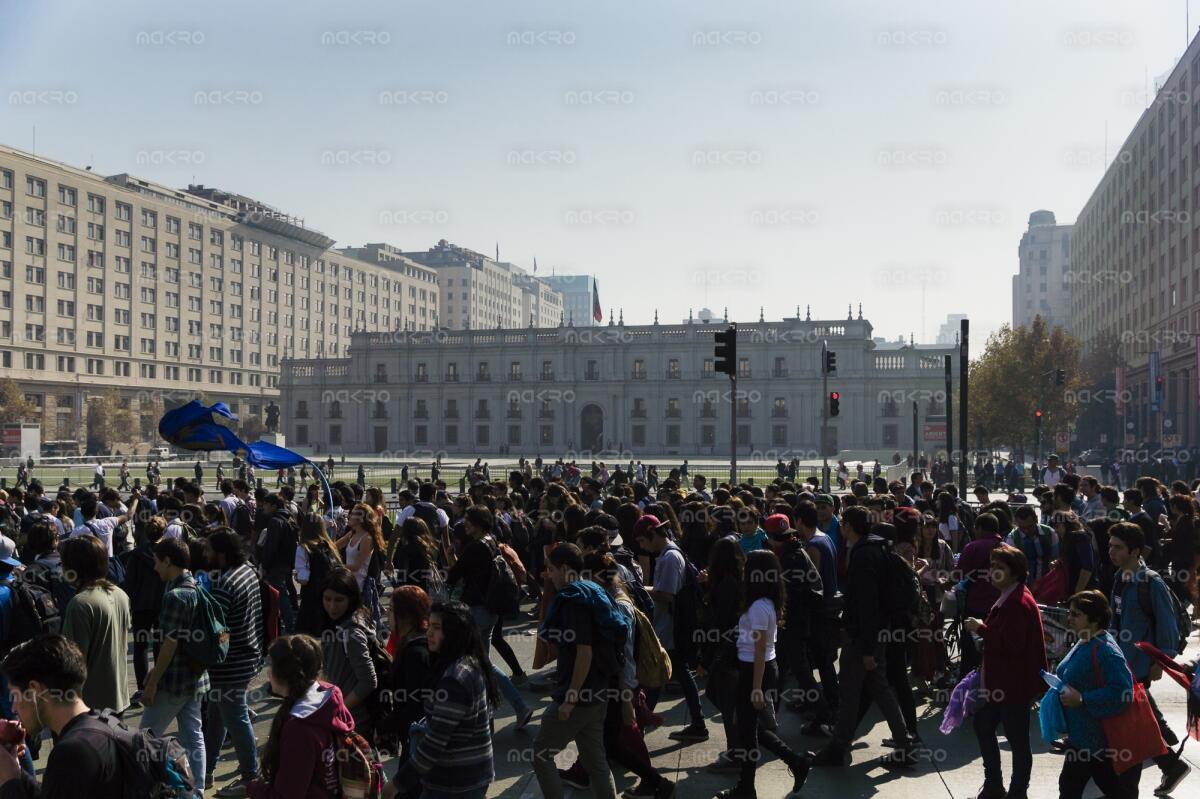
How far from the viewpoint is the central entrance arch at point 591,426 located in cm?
8731

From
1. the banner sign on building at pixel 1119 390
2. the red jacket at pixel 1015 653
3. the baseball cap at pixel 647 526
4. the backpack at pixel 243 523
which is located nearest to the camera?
the red jacket at pixel 1015 653

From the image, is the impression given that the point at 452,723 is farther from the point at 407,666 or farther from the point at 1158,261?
the point at 1158,261

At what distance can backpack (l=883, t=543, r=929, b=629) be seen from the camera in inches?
300

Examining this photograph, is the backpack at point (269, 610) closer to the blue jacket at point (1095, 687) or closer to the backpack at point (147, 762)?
the backpack at point (147, 762)

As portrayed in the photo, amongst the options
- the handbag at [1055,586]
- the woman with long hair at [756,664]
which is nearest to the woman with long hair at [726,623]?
the woman with long hair at [756,664]

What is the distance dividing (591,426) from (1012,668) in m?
81.6

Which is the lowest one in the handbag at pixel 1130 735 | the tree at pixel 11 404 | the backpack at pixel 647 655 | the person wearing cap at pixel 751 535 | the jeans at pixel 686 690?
the jeans at pixel 686 690

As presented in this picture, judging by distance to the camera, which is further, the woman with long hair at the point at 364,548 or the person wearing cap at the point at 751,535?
the person wearing cap at the point at 751,535

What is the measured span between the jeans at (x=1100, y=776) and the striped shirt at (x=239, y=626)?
5.31 m

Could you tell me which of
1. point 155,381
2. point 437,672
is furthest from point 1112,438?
point 155,381

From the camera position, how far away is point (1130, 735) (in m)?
5.80

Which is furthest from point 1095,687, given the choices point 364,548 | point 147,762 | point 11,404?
point 11,404

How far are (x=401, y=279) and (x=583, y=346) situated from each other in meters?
53.5

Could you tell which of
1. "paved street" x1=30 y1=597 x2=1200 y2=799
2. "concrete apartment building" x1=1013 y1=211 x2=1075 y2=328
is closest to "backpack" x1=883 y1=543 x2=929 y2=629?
"paved street" x1=30 y1=597 x2=1200 y2=799
